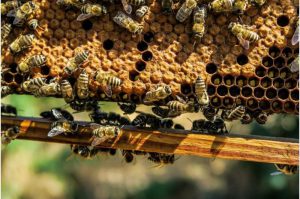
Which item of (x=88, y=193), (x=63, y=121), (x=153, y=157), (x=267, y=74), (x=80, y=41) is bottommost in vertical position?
(x=88, y=193)

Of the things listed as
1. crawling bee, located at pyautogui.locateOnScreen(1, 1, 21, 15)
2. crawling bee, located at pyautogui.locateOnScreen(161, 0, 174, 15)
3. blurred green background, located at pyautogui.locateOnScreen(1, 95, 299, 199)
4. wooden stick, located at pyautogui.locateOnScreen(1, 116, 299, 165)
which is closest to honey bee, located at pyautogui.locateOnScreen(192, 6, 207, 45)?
crawling bee, located at pyautogui.locateOnScreen(161, 0, 174, 15)

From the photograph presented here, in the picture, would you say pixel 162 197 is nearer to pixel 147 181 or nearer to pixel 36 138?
pixel 147 181

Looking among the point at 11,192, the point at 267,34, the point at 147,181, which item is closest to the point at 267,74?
the point at 267,34

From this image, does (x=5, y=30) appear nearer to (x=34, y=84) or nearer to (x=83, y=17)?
(x=34, y=84)

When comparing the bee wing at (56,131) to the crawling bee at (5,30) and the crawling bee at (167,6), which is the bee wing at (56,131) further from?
→ the crawling bee at (167,6)

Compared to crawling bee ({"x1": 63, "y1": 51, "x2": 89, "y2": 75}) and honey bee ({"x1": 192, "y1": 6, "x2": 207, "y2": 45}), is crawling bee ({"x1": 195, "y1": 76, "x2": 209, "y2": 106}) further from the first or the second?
crawling bee ({"x1": 63, "y1": 51, "x2": 89, "y2": 75})

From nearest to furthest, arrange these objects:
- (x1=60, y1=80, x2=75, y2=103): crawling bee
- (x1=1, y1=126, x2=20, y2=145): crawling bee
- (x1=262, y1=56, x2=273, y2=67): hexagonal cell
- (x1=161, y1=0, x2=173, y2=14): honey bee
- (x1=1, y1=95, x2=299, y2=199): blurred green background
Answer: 1. (x1=161, y1=0, x2=173, y2=14): honey bee
2. (x1=262, y1=56, x2=273, y2=67): hexagonal cell
3. (x1=60, y1=80, x2=75, y2=103): crawling bee
4. (x1=1, y1=126, x2=20, y2=145): crawling bee
5. (x1=1, y1=95, x2=299, y2=199): blurred green background

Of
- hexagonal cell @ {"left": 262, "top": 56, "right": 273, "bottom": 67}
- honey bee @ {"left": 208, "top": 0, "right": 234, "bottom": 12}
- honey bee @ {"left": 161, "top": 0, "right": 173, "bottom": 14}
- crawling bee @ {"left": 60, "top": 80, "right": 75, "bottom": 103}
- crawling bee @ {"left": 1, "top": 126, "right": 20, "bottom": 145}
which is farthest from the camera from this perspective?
crawling bee @ {"left": 1, "top": 126, "right": 20, "bottom": 145}

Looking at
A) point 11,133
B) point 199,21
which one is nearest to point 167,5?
point 199,21
